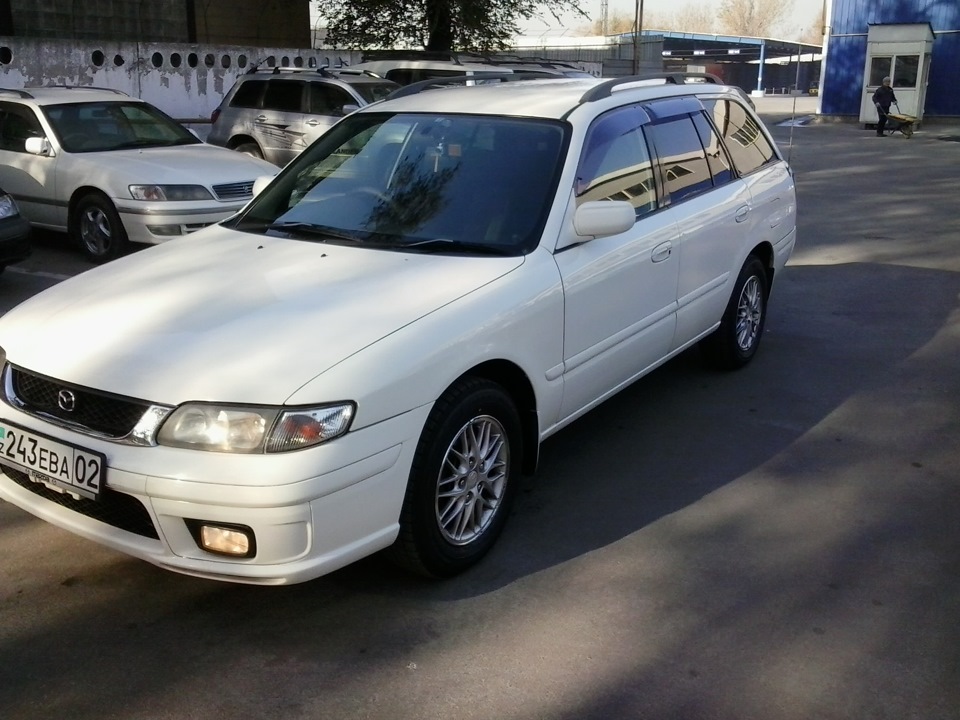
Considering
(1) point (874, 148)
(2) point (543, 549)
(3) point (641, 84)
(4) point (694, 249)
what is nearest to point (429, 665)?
(2) point (543, 549)

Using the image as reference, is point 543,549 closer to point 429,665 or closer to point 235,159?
point 429,665

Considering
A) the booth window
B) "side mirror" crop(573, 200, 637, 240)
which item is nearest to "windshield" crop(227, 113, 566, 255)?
"side mirror" crop(573, 200, 637, 240)

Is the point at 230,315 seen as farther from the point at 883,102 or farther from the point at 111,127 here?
the point at 883,102

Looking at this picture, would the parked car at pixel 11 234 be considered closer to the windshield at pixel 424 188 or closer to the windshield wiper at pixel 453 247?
the windshield at pixel 424 188

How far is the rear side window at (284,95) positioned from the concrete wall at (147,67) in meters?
4.90

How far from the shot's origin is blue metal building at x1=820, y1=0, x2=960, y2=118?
98.0ft

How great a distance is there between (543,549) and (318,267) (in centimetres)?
142

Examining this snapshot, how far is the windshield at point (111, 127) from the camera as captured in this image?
31.1ft

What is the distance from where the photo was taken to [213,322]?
3443 millimetres

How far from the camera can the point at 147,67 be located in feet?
58.1

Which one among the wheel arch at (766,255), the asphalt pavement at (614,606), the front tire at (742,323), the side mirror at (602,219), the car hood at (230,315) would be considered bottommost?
the asphalt pavement at (614,606)

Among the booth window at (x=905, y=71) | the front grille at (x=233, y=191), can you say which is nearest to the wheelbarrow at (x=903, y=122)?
the booth window at (x=905, y=71)

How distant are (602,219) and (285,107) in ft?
33.2

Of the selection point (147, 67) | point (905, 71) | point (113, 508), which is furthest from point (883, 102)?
point (113, 508)
